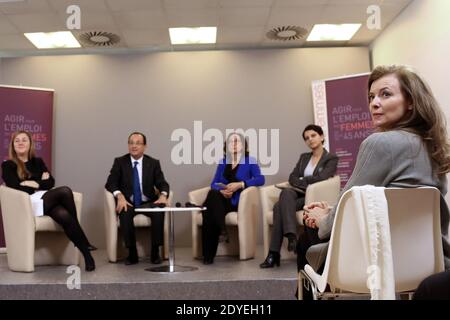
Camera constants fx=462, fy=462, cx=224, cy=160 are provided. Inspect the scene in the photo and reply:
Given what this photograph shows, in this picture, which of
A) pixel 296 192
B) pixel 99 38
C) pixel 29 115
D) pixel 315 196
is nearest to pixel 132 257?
pixel 296 192

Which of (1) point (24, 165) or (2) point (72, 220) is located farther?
(1) point (24, 165)

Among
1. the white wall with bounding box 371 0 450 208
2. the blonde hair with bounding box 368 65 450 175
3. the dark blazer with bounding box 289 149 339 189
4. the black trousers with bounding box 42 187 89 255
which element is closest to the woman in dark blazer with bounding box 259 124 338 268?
the dark blazer with bounding box 289 149 339 189

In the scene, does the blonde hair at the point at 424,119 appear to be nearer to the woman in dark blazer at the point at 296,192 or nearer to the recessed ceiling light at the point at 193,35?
the woman in dark blazer at the point at 296,192

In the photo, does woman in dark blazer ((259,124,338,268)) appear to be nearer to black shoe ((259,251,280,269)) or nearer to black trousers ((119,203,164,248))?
black shoe ((259,251,280,269))

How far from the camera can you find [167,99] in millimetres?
6242

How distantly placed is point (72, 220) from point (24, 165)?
82cm

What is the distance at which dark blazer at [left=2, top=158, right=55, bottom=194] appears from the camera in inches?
169

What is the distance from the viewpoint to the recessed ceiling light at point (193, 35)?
18.9 ft

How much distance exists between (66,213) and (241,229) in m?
1.66

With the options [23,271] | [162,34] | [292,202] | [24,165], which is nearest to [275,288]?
[292,202]

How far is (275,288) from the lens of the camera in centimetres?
354

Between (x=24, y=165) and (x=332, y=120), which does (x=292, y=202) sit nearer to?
(x=332, y=120)

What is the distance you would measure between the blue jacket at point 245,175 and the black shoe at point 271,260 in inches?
30.3
